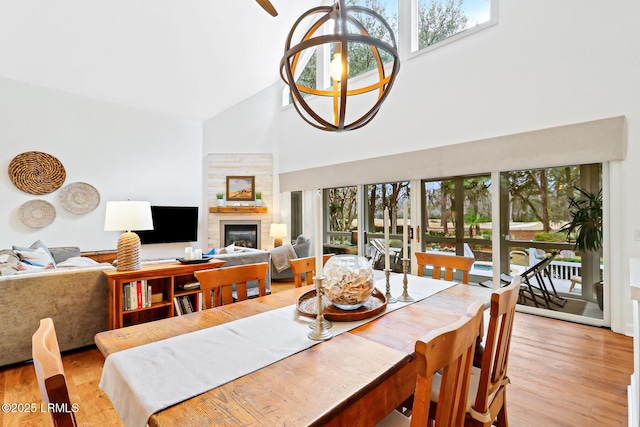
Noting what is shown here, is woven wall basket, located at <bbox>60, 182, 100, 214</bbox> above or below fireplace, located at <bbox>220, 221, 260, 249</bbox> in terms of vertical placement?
above

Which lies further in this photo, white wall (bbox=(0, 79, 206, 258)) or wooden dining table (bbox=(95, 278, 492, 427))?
white wall (bbox=(0, 79, 206, 258))

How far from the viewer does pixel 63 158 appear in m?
5.08

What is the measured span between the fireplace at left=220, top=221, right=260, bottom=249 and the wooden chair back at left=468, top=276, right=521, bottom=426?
228 inches

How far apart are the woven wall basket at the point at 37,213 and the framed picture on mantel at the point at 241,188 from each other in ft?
9.78

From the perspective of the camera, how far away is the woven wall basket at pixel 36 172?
4.68 m

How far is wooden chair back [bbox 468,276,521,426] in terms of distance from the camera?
108 cm

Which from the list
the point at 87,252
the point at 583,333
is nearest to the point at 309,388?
the point at 583,333

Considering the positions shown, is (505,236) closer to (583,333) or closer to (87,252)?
(583,333)

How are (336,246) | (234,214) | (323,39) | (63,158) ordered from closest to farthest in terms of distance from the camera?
(323,39) → (63,158) → (336,246) → (234,214)

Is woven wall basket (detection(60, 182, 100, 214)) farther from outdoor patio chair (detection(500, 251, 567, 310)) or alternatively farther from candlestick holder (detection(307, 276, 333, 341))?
outdoor patio chair (detection(500, 251, 567, 310))

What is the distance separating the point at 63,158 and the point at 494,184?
6686mm

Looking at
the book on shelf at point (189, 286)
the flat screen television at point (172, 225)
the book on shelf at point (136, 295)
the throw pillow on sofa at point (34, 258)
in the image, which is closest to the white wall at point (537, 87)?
the book on shelf at point (189, 286)

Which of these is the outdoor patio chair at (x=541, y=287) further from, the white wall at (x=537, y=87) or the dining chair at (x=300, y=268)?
the dining chair at (x=300, y=268)

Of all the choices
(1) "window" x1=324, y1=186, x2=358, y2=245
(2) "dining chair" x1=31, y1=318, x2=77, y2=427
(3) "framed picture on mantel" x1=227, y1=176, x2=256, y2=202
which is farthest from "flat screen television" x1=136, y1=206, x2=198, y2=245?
(2) "dining chair" x1=31, y1=318, x2=77, y2=427
